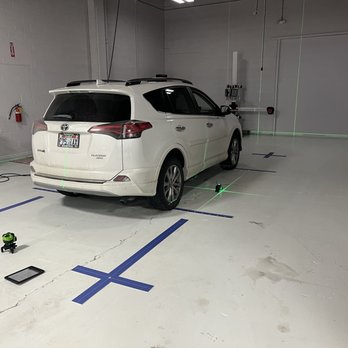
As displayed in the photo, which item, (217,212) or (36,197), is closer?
(217,212)

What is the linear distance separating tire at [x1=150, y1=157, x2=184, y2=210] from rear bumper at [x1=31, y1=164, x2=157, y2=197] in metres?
0.18

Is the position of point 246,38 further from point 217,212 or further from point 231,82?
point 217,212

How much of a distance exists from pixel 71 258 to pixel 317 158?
20.5 ft

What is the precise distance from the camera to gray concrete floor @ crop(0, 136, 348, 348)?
2.20 m

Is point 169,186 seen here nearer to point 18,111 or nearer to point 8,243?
point 8,243

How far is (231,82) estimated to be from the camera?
1229cm

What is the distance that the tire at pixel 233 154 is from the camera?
6414mm

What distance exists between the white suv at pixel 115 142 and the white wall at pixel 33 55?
4.24m

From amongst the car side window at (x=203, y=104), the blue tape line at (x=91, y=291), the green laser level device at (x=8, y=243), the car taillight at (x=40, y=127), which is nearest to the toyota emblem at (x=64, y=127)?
the car taillight at (x=40, y=127)

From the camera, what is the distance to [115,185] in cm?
369

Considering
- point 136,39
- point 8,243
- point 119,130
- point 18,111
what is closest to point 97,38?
point 136,39

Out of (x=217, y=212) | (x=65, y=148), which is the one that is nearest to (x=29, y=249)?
(x=65, y=148)

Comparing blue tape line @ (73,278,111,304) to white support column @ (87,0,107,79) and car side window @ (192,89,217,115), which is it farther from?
white support column @ (87,0,107,79)

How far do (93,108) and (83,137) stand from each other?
0.36m
